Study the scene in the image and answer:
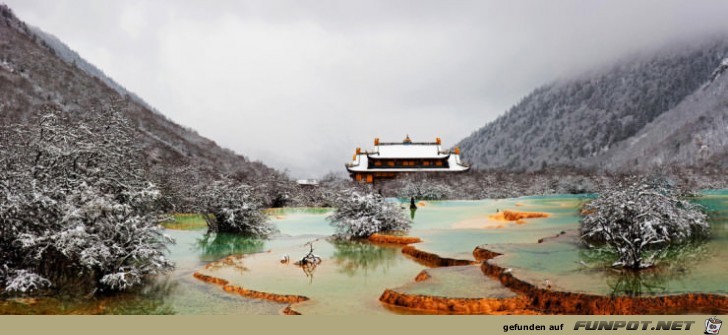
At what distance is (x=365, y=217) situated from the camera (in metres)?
20.5

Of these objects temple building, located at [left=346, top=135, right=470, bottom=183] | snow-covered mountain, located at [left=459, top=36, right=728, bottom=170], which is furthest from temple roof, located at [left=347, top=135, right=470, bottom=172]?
snow-covered mountain, located at [left=459, top=36, right=728, bottom=170]

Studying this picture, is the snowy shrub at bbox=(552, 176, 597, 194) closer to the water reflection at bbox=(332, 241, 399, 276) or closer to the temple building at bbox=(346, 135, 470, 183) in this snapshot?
the temple building at bbox=(346, 135, 470, 183)

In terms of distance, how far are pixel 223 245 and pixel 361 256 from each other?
6305 millimetres

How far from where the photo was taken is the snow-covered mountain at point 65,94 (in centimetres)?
5778

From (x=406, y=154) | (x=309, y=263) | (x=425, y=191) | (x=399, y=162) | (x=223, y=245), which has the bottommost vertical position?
(x=309, y=263)

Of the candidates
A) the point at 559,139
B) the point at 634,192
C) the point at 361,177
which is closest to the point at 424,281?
the point at 634,192

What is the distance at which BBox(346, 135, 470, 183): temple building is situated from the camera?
55.1 metres

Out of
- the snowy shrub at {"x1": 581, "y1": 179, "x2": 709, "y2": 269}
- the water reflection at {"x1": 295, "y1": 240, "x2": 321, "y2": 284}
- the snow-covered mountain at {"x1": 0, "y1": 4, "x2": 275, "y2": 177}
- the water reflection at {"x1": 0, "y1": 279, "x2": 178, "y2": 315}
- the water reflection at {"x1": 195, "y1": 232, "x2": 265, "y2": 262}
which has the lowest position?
the water reflection at {"x1": 0, "y1": 279, "x2": 178, "y2": 315}

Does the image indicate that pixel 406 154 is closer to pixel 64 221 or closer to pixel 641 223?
pixel 641 223

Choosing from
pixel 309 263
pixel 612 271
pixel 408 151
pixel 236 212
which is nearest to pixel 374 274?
pixel 309 263

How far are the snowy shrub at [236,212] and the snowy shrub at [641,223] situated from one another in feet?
43.2

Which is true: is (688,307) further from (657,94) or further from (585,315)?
(657,94)

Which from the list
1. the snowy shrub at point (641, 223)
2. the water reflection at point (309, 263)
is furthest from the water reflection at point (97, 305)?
the snowy shrub at point (641, 223)

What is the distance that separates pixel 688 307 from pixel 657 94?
135833 millimetres
